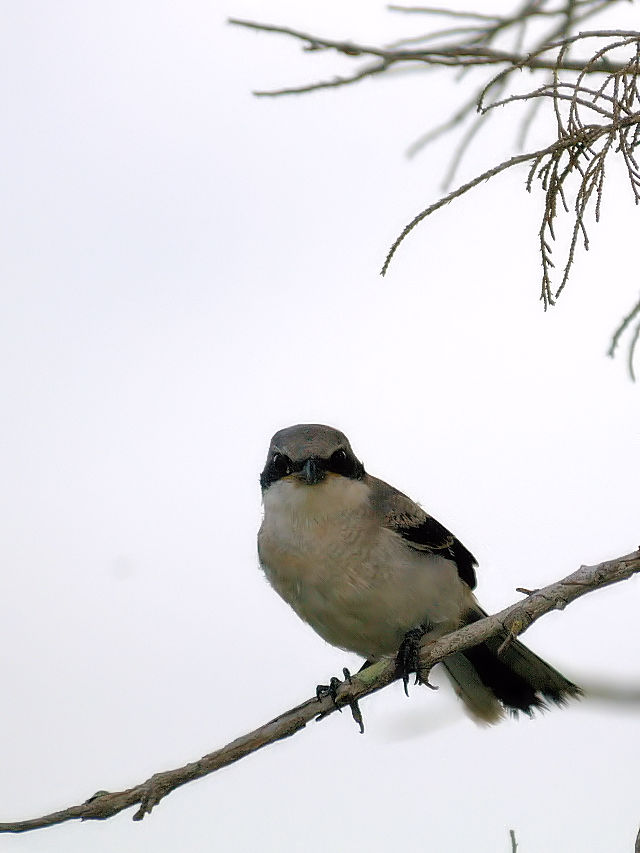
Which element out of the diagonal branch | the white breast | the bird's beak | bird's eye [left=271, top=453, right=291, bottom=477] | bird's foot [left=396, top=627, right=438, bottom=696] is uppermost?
bird's eye [left=271, top=453, right=291, bottom=477]

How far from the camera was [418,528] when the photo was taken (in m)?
4.59

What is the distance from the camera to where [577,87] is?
279cm

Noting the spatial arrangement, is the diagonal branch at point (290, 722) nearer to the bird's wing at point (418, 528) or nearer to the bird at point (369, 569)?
the bird at point (369, 569)

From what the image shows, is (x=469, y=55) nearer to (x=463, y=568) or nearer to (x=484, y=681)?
(x=463, y=568)

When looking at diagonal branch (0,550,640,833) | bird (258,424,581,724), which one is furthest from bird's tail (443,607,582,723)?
diagonal branch (0,550,640,833)

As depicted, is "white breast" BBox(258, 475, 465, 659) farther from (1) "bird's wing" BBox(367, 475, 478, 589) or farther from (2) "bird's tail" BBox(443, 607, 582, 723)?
(2) "bird's tail" BBox(443, 607, 582, 723)

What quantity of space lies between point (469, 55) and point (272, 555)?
6.93 ft

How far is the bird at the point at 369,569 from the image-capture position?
425 centimetres

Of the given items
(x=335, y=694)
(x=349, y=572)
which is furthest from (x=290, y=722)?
(x=349, y=572)

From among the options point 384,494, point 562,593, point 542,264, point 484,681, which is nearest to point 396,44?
point 542,264

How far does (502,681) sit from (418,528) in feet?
2.53

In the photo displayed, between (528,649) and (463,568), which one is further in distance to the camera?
(463,568)

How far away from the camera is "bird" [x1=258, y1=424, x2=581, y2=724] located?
4.25m

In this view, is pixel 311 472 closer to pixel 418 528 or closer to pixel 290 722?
pixel 418 528
